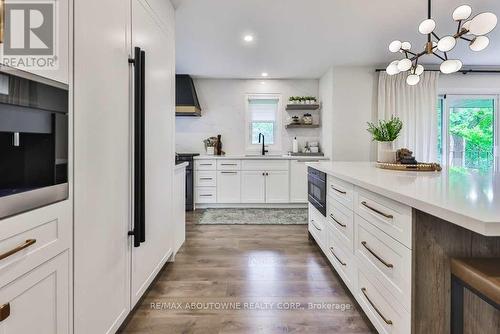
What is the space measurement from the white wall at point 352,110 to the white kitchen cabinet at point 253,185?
1.29 meters

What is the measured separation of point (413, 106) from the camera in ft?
14.7

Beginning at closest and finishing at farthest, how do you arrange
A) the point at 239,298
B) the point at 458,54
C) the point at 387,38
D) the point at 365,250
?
the point at 365,250 → the point at 239,298 → the point at 387,38 → the point at 458,54

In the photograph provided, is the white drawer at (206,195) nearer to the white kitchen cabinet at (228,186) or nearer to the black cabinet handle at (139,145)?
the white kitchen cabinet at (228,186)

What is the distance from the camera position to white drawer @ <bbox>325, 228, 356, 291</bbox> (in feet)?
5.87

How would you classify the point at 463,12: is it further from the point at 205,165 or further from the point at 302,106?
the point at 205,165

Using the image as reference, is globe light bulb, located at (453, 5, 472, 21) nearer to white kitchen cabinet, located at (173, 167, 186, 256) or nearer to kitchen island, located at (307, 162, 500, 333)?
Answer: kitchen island, located at (307, 162, 500, 333)

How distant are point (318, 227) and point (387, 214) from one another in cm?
145

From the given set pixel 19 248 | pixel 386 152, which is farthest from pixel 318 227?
pixel 19 248

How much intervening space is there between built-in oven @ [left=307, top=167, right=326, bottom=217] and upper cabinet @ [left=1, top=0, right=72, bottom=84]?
2.08 meters

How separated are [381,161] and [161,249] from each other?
1990 millimetres

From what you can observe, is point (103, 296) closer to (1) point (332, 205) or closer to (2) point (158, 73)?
(2) point (158, 73)

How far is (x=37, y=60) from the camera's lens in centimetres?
89

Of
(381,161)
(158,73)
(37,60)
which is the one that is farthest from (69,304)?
(381,161)

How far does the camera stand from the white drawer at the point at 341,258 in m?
1.79
